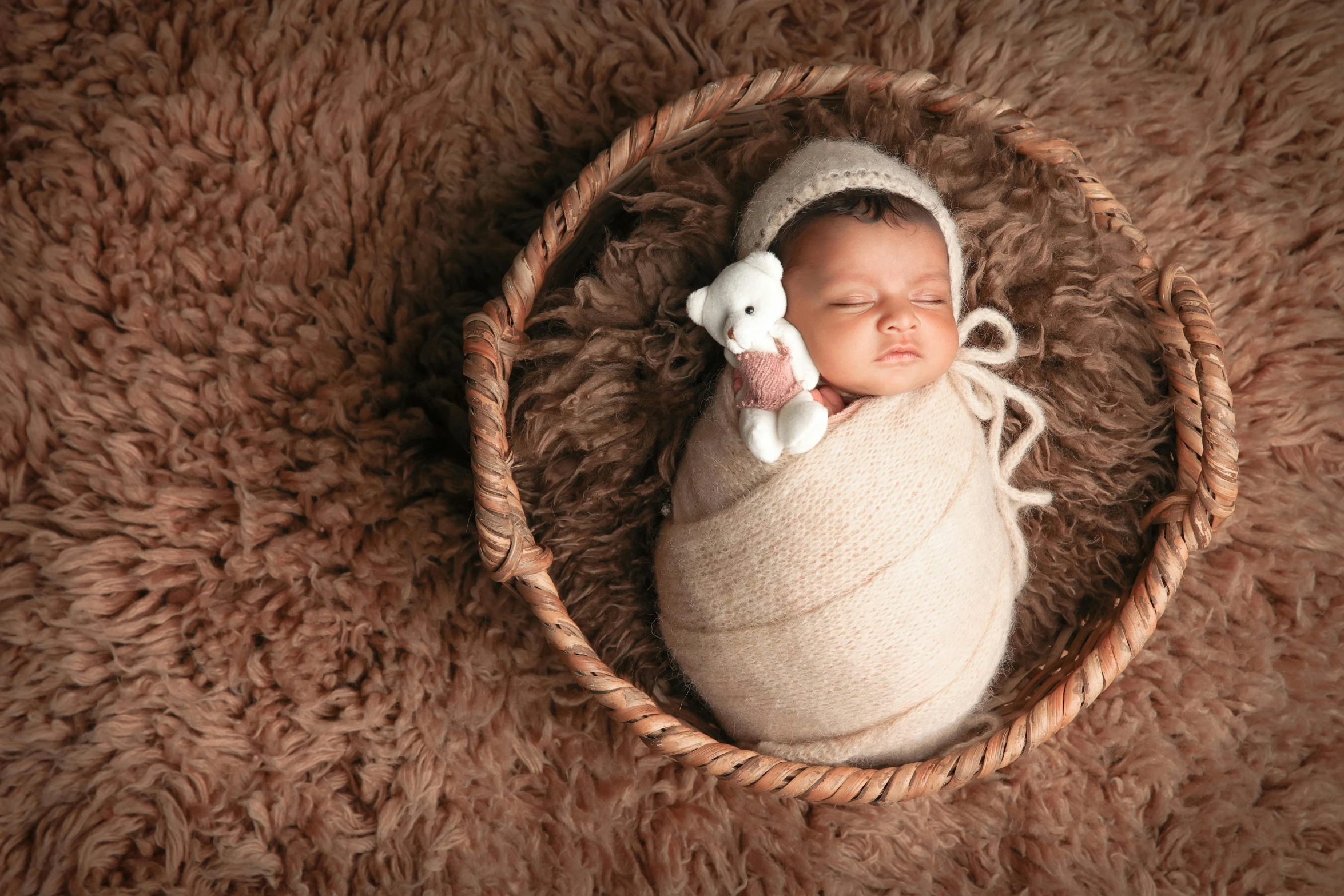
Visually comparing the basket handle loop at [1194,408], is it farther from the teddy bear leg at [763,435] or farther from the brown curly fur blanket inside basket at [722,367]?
the teddy bear leg at [763,435]

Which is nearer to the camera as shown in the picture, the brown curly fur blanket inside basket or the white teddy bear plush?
the white teddy bear plush

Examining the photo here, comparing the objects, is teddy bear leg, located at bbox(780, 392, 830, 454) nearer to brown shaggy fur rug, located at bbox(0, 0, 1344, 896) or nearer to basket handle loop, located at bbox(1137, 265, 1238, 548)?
brown shaggy fur rug, located at bbox(0, 0, 1344, 896)

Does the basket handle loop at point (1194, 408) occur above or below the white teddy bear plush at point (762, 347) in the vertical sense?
below

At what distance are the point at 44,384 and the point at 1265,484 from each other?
1547 mm

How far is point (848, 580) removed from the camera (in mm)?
920

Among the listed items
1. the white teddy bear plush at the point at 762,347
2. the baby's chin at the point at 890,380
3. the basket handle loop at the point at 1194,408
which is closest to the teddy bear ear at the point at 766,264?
the white teddy bear plush at the point at 762,347

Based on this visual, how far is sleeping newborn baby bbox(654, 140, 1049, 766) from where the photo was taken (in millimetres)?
927

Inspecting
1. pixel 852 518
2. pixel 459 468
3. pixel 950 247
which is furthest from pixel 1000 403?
pixel 459 468

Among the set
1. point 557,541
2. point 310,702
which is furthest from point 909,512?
point 310,702

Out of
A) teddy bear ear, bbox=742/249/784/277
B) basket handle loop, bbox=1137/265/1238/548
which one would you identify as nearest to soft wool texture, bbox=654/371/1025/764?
teddy bear ear, bbox=742/249/784/277

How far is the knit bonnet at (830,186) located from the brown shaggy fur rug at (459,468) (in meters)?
0.06

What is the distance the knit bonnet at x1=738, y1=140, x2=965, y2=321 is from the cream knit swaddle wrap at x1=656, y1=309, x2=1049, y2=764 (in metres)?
0.16

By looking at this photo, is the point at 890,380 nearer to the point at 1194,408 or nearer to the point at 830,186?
the point at 830,186

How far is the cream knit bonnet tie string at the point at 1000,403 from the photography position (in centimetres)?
108
